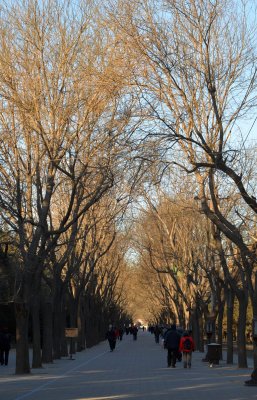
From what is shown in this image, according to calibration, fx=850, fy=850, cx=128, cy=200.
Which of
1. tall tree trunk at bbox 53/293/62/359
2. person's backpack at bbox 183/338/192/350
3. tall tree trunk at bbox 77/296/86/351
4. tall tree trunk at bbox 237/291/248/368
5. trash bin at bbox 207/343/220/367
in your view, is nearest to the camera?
tall tree trunk at bbox 237/291/248/368

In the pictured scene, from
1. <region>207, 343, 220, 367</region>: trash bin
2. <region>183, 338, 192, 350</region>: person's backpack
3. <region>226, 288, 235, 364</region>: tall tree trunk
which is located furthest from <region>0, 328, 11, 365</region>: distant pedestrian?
<region>226, 288, 235, 364</region>: tall tree trunk

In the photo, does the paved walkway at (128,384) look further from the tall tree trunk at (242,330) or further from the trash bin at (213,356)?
the trash bin at (213,356)

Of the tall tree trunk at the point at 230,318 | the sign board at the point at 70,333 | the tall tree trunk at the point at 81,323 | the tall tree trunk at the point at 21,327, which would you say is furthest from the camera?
the tall tree trunk at the point at 81,323

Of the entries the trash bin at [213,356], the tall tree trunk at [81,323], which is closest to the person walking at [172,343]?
the trash bin at [213,356]

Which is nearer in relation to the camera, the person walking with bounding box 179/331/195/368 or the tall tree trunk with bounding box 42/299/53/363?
the person walking with bounding box 179/331/195/368

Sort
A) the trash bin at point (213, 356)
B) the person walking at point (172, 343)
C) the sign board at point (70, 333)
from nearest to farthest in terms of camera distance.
A: the person walking at point (172, 343)
the trash bin at point (213, 356)
the sign board at point (70, 333)

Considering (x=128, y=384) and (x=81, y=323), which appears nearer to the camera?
(x=128, y=384)

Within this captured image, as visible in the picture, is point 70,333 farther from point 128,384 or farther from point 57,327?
point 128,384

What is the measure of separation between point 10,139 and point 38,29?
145 inches

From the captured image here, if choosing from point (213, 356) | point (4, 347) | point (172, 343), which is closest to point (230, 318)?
point (213, 356)

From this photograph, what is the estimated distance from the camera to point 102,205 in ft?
146

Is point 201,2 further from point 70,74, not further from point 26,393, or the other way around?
point 26,393

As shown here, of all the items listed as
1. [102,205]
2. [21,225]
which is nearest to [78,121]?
[21,225]

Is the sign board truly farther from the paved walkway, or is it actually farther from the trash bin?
the trash bin
